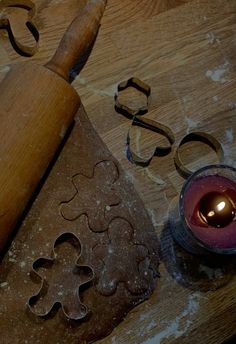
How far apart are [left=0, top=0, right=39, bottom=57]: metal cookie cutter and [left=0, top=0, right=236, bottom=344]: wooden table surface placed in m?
0.01

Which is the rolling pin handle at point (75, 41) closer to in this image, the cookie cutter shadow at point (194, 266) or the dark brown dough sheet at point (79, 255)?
the dark brown dough sheet at point (79, 255)

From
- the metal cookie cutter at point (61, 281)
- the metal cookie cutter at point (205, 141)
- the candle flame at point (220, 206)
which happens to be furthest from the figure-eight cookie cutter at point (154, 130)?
the metal cookie cutter at point (61, 281)

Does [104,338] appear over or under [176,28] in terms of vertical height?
under

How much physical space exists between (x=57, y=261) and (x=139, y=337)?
0.62ft

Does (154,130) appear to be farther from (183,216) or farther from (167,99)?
(183,216)

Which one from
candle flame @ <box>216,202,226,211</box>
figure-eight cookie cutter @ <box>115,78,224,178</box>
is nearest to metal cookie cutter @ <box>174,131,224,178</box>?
figure-eight cookie cutter @ <box>115,78,224,178</box>

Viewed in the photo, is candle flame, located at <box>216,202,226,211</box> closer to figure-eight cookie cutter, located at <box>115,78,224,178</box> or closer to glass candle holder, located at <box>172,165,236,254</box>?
glass candle holder, located at <box>172,165,236,254</box>

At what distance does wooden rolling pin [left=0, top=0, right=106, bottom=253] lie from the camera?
33.0 inches

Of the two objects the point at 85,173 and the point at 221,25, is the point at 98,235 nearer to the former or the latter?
the point at 85,173

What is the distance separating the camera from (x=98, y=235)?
36.0 inches

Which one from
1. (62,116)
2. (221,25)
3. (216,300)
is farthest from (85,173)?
(221,25)

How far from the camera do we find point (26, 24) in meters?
1.02

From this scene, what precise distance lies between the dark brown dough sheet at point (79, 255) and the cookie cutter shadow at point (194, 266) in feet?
0.09

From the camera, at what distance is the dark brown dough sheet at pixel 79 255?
2.82 feet
